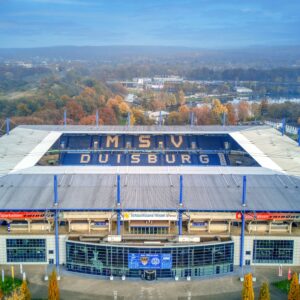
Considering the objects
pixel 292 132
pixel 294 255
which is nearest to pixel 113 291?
pixel 294 255

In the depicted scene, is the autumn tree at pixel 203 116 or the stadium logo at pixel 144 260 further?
the autumn tree at pixel 203 116

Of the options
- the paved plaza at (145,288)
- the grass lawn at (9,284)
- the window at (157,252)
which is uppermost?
the window at (157,252)

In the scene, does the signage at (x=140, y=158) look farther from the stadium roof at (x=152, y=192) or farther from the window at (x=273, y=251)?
the window at (x=273, y=251)

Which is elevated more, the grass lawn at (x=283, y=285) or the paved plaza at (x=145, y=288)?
the grass lawn at (x=283, y=285)

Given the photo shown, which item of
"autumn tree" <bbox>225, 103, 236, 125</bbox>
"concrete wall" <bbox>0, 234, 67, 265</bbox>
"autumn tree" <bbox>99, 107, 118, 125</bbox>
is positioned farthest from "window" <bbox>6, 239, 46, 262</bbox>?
"autumn tree" <bbox>225, 103, 236, 125</bbox>

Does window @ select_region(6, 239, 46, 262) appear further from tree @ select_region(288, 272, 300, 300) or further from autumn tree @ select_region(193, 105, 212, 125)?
autumn tree @ select_region(193, 105, 212, 125)

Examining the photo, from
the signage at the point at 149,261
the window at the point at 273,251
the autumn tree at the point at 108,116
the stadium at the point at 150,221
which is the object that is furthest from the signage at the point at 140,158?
the autumn tree at the point at 108,116
